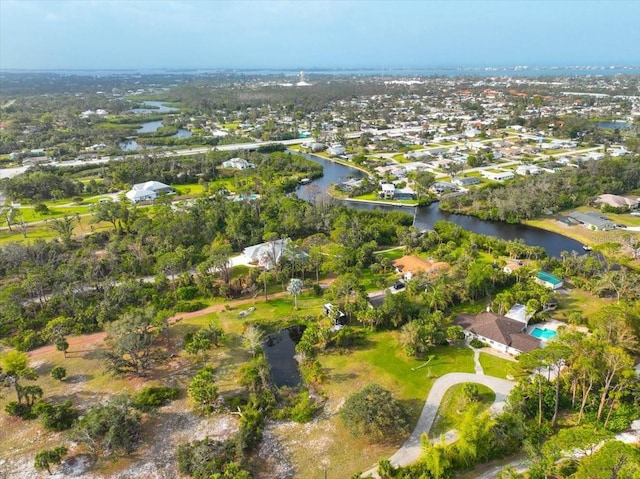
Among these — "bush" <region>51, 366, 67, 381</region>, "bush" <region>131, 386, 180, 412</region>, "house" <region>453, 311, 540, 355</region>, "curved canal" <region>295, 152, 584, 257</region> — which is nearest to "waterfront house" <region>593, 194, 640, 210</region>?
"curved canal" <region>295, 152, 584, 257</region>

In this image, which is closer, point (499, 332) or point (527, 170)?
point (499, 332)

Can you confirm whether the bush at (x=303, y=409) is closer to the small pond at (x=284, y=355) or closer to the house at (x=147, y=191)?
the small pond at (x=284, y=355)

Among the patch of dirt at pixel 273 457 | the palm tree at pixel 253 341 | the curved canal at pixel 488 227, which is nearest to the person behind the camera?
the patch of dirt at pixel 273 457

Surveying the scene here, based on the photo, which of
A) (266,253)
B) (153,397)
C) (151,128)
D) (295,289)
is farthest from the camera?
(151,128)

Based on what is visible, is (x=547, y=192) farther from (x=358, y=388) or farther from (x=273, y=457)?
(x=273, y=457)

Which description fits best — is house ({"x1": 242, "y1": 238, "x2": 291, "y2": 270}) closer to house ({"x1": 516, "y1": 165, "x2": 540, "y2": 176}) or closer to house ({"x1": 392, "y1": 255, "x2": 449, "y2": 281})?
house ({"x1": 392, "y1": 255, "x2": 449, "y2": 281})

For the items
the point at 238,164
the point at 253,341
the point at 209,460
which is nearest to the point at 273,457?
the point at 209,460

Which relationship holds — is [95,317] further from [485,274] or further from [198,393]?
[485,274]

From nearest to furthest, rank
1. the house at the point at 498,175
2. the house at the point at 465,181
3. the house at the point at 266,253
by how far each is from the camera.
A: the house at the point at 266,253
the house at the point at 465,181
the house at the point at 498,175

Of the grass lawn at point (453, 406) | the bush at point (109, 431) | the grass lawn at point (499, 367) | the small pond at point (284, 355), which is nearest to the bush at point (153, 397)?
the bush at point (109, 431)
